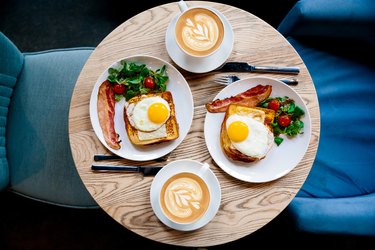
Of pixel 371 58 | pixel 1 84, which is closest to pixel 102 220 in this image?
pixel 1 84

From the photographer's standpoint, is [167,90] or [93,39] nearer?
[167,90]

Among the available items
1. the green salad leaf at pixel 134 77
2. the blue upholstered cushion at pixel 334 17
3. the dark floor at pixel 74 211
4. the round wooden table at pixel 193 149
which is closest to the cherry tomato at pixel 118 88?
the green salad leaf at pixel 134 77

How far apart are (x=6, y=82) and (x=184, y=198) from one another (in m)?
1.14

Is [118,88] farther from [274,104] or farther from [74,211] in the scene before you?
[74,211]

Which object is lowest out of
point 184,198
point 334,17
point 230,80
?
point 184,198

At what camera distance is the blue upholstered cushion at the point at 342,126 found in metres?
2.11

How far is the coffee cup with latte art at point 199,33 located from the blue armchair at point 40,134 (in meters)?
0.73

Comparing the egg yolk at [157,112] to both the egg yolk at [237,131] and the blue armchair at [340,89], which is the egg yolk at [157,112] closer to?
the egg yolk at [237,131]

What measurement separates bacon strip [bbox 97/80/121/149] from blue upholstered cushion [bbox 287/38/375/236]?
3.37 ft

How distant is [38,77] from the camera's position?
2164 millimetres

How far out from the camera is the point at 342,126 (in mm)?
2129

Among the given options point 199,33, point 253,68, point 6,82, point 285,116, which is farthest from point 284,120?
point 6,82

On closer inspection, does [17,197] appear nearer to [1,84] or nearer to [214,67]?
[1,84]

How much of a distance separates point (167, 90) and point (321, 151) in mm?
916
